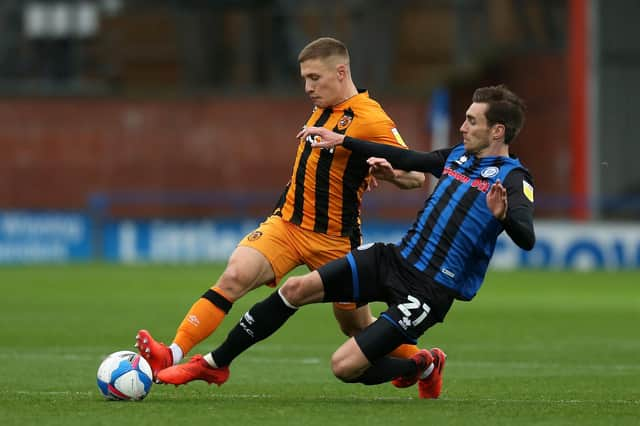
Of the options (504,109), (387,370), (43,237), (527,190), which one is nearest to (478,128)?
(504,109)

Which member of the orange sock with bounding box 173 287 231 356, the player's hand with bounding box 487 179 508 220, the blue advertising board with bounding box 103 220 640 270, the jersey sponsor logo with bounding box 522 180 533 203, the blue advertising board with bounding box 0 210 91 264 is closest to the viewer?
the player's hand with bounding box 487 179 508 220

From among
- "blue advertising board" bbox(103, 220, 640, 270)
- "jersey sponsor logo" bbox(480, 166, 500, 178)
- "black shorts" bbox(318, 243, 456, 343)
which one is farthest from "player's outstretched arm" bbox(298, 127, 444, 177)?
"blue advertising board" bbox(103, 220, 640, 270)

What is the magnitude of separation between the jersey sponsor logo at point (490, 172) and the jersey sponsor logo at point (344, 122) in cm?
117

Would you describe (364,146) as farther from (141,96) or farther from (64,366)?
(141,96)

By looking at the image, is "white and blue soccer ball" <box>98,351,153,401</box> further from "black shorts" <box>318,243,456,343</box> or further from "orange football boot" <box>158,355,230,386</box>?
"black shorts" <box>318,243,456,343</box>

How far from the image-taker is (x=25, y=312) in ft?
52.0

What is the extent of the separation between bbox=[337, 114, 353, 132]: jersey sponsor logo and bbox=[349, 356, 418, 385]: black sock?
1.50 metres

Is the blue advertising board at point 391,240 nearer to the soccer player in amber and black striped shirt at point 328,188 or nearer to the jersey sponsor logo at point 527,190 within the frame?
the soccer player in amber and black striped shirt at point 328,188

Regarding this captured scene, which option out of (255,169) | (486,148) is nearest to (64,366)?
(486,148)

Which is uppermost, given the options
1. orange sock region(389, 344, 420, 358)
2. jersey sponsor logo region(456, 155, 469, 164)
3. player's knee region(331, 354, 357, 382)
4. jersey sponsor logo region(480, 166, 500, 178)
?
jersey sponsor logo region(456, 155, 469, 164)

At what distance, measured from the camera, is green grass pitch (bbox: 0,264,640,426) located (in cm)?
754

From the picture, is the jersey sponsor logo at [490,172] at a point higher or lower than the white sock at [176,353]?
higher

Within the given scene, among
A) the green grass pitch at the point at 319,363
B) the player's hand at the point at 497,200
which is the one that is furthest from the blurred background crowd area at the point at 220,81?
the player's hand at the point at 497,200

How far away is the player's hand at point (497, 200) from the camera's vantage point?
24.6ft
